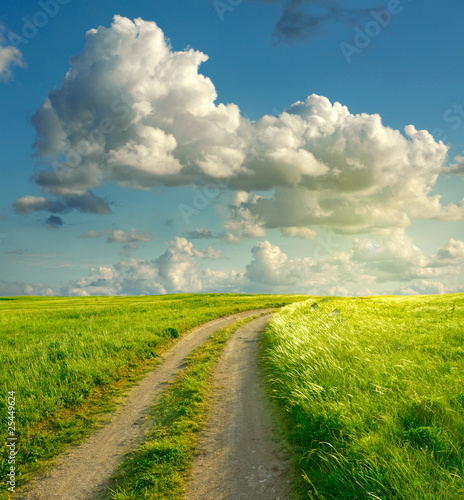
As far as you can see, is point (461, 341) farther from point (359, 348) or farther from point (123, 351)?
point (123, 351)

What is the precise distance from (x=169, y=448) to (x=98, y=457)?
1.73 meters

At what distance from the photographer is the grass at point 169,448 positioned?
5.87m

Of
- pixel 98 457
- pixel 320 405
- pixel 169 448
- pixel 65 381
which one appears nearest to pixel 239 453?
pixel 169 448

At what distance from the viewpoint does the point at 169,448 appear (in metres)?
7.02

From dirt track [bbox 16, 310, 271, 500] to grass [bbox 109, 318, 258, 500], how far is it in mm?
377

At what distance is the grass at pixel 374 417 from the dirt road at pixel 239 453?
0.52m

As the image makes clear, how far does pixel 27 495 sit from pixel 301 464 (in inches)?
218

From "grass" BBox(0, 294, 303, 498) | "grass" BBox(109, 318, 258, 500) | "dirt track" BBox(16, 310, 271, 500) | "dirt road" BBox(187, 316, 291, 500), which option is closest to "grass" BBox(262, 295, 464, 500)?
"dirt road" BBox(187, 316, 291, 500)

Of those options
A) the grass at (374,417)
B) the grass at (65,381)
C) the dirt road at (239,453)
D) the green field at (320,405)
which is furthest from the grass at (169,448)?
the grass at (374,417)

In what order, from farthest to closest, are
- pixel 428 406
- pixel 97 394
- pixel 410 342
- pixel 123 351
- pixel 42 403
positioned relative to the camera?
pixel 123 351
pixel 410 342
pixel 97 394
pixel 42 403
pixel 428 406

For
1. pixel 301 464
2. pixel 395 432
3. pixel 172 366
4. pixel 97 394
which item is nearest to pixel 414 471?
pixel 395 432

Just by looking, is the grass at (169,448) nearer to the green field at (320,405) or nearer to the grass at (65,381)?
the green field at (320,405)

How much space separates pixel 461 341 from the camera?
13828mm

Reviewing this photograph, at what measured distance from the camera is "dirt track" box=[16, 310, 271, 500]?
6.18 metres
